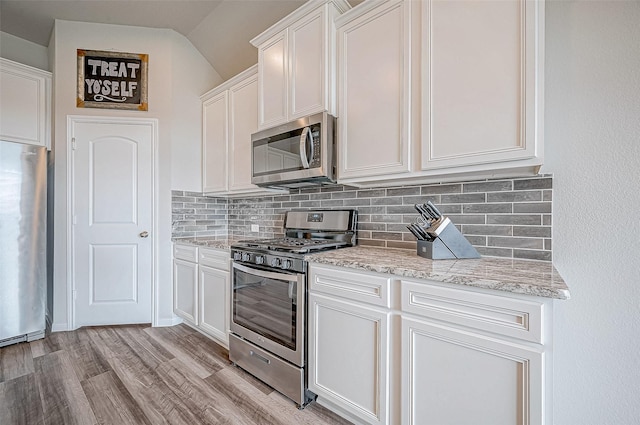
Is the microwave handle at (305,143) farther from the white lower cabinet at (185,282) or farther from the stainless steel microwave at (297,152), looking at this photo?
the white lower cabinet at (185,282)

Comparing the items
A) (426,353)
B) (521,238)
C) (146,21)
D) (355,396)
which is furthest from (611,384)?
(146,21)

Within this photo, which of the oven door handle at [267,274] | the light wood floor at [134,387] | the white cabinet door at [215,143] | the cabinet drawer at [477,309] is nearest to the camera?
the cabinet drawer at [477,309]

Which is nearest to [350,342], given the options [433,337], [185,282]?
[433,337]

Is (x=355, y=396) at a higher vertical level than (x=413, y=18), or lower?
lower

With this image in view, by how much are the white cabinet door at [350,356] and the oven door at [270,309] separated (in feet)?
0.29

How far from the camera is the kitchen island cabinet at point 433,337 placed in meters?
0.97

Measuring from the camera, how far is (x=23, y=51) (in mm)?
2914

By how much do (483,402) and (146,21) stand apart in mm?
3902

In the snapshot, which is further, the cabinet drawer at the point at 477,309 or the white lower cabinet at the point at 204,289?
the white lower cabinet at the point at 204,289

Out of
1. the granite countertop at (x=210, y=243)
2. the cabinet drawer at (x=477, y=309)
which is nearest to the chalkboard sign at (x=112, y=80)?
the granite countertop at (x=210, y=243)

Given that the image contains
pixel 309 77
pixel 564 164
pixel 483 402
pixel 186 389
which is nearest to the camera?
pixel 483 402

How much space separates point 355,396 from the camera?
4.69 ft

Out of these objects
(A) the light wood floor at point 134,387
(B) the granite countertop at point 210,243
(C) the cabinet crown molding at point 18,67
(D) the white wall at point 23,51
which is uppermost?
(D) the white wall at point 23,51

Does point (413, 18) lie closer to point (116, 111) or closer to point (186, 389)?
point (186, 389)
